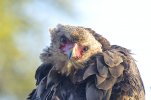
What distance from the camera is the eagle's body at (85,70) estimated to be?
7.64 meters

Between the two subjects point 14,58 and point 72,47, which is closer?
point 72,47

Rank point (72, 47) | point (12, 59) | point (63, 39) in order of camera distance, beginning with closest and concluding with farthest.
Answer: point (72, 47)
point (63, 39)
point (12, 59)

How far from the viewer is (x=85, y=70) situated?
782cm

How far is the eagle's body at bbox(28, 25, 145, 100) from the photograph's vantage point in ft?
25.1

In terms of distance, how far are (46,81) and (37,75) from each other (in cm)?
28

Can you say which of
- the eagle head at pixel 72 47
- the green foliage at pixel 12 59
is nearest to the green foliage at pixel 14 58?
the green foliage at pixel 12 59

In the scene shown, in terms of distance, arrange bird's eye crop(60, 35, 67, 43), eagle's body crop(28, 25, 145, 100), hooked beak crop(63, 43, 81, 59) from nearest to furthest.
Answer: eagle's body crop(28, 25, 145, 100)
hooked beak crop(63, 43, 81, 59)
bird's eye crop(60, 35, 67, 43)

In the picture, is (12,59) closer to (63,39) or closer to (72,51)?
(63,39)

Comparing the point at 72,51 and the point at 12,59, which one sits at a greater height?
the point at 12,59

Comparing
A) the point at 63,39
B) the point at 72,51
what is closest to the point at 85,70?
the point at 72,51

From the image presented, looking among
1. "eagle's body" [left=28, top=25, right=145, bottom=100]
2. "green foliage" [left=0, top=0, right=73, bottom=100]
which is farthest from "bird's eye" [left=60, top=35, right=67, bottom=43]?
"green foliage" [left=0, top=0, right=73, bottom=100]

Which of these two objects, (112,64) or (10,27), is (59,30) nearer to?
(112,64)

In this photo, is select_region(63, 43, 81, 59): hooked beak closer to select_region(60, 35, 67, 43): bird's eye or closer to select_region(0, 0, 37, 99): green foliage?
select_region(60, 35, 67, 43): bird's eye

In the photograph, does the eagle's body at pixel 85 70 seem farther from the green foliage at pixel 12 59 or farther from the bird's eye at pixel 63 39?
the green foliage at pixel 12 59
